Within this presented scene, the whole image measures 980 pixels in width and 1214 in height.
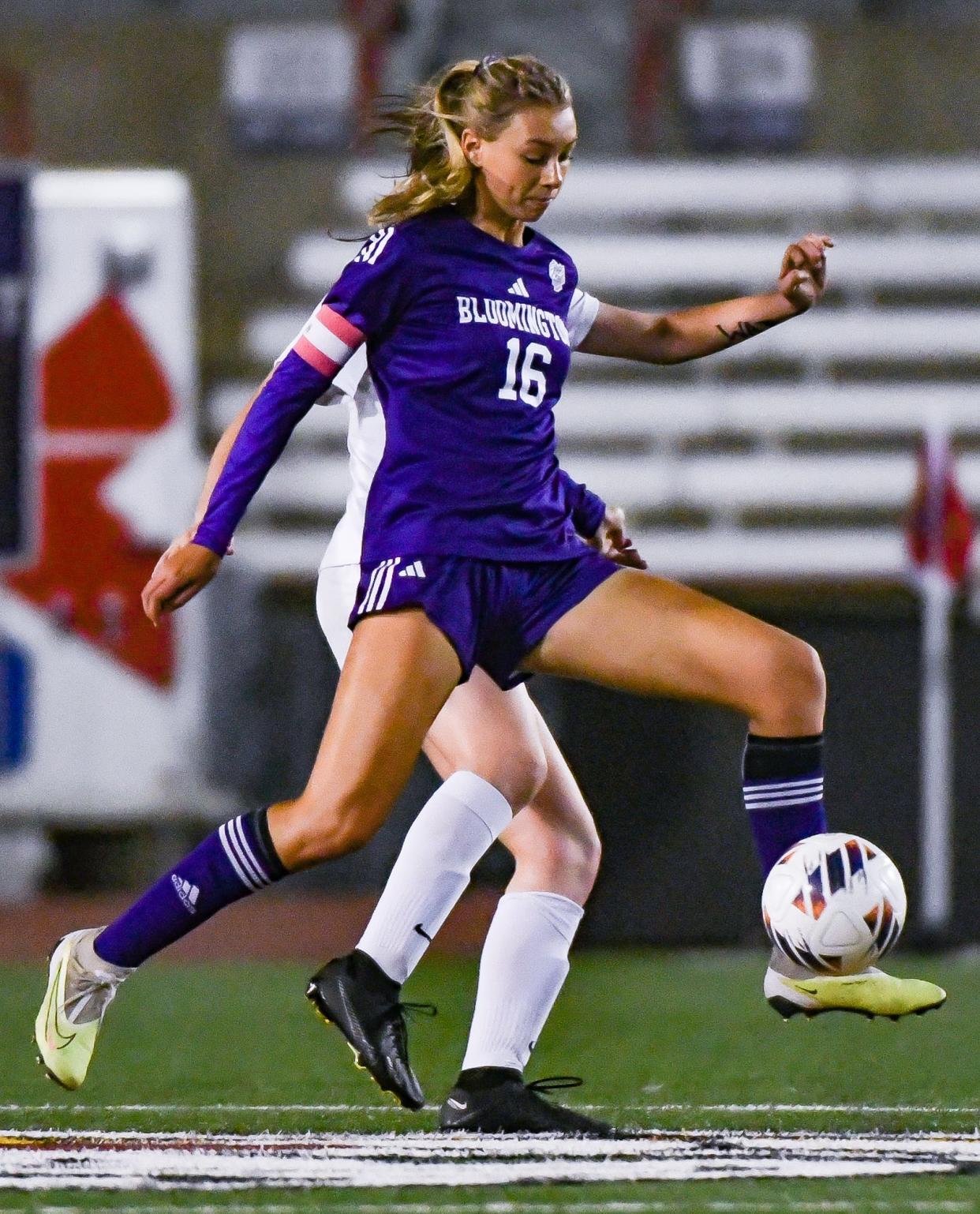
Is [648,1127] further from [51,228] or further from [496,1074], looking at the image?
[51,228]

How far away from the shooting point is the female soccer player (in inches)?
151

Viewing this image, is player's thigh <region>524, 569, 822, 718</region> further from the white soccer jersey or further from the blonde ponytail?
the blonde ponytail

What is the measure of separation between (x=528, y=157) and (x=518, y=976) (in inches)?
52.7

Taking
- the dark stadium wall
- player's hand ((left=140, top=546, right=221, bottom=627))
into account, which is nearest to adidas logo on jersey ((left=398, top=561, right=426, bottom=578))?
player's hand ((left=140, top=546, right=221, bottom=627))

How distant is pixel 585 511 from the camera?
14.1 ft

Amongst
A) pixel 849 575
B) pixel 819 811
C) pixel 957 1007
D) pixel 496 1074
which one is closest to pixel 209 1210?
pixel 496 1074

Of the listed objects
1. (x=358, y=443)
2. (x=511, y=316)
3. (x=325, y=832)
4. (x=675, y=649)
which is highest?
(x=511, y=316)

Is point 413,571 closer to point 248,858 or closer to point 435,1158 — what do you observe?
point 248,858

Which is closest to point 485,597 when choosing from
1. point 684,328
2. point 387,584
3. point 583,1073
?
point 387,584

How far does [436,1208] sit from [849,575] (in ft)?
28.3

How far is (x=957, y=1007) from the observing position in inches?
267

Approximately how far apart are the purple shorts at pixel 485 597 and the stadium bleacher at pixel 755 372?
25.4 ft

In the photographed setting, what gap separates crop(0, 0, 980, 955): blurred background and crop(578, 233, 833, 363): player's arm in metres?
4.77

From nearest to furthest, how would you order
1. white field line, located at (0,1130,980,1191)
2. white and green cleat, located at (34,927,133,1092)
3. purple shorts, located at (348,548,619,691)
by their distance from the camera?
white field line, located at (0,1130,980,1191) < purple shorts, located at (348,548,619,691) < white and green cleat, located at (34,927,133,1092)
